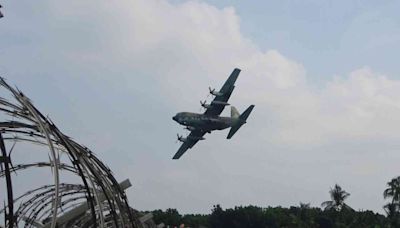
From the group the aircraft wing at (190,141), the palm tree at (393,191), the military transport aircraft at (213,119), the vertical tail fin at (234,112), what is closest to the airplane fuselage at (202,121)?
the military transport aircraft at (213,119)

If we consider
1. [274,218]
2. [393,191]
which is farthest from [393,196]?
[274,218]

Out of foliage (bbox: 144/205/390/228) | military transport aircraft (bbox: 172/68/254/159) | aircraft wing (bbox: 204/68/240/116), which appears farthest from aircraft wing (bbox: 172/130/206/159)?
foliage (bbox: 144/205/390/228)

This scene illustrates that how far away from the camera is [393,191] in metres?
86.3

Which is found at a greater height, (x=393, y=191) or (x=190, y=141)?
(x=190, y=141)

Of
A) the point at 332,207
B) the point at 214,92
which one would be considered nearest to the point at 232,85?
the point at 214,92

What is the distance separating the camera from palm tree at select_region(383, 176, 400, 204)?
3371 inches

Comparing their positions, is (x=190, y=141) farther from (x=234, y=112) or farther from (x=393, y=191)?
(x=393, y=191)

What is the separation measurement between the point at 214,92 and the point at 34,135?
53.8 metres

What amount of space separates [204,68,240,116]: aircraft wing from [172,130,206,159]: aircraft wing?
240cm

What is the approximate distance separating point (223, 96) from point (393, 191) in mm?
33718

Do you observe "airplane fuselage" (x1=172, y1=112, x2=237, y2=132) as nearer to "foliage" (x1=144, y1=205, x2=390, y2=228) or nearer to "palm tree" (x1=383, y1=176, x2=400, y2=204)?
"foliage" (x1=144, y1=205, x2=390, y2=228)

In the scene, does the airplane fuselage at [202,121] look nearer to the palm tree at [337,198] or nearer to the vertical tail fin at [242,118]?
the vertical tail fin at [242,118]

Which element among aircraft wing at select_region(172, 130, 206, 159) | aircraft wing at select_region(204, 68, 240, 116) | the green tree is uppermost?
aircraft wing at select_region(204, 68, 240, 116)

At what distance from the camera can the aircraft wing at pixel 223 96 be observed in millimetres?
63469
